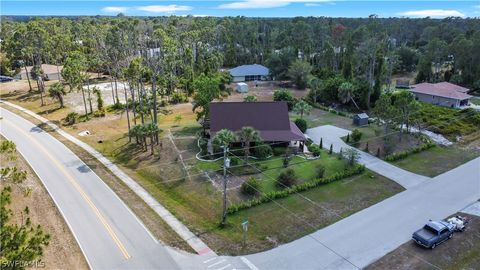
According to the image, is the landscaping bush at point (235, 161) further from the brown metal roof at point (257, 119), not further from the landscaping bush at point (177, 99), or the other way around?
the landscaping bush at point (177, 99)

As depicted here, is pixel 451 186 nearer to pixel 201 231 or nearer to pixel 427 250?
pixel 427 250

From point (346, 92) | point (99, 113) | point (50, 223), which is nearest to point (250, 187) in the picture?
point (50, 223)

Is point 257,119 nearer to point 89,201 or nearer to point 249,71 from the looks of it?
point 89,201

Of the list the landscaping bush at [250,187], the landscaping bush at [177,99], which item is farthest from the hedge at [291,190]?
the landscaping bush at [177,99]

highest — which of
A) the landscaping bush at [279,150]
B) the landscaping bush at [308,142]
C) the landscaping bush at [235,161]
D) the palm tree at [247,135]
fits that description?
the palm tree at [247,135]

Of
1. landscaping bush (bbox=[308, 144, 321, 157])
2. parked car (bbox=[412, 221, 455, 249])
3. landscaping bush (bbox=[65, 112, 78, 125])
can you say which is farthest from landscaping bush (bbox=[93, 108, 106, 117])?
parked car (bbox=[412, 221, 455, 249])

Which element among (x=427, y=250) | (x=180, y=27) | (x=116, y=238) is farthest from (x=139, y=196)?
(x=180, y=27)
